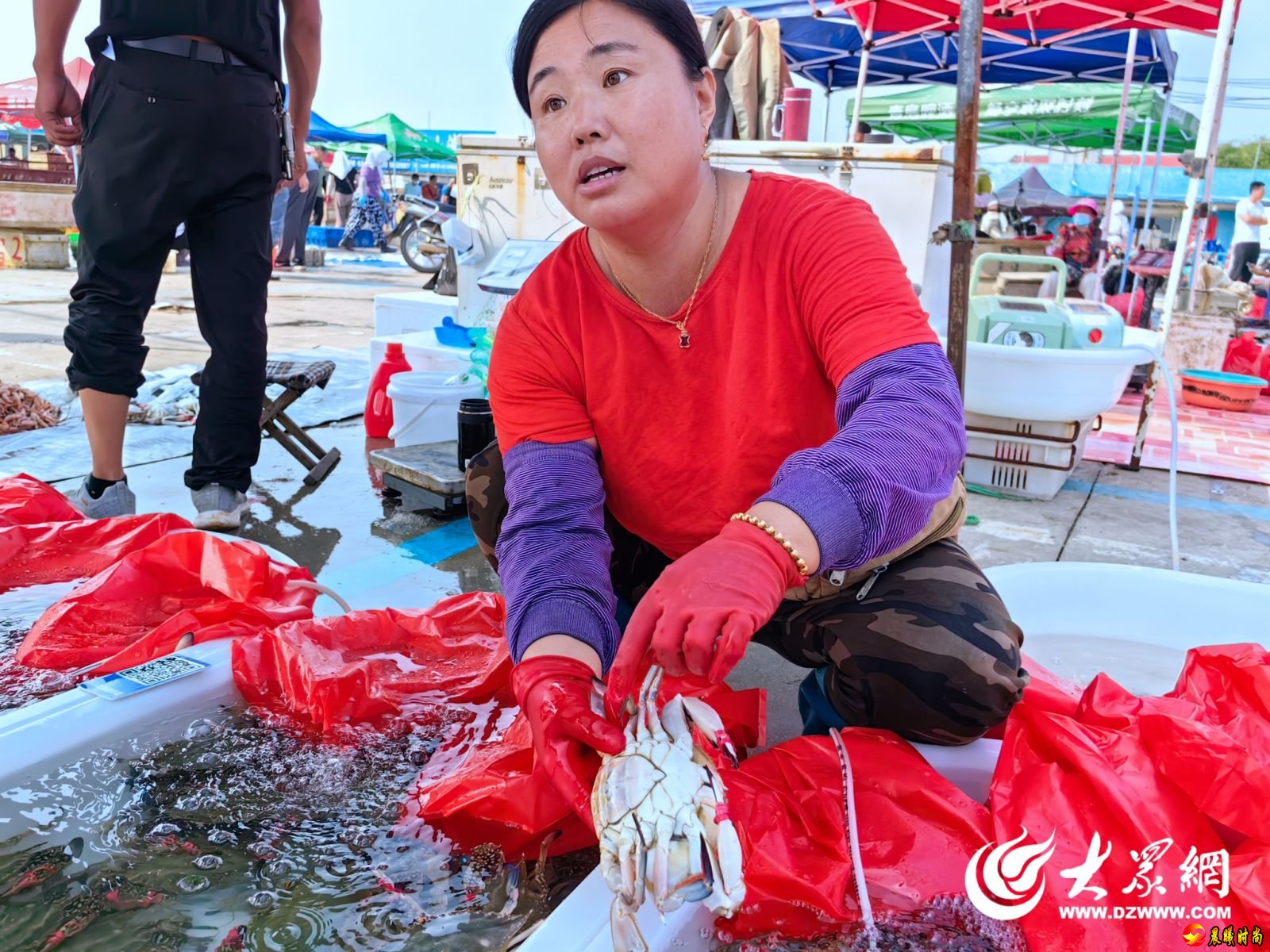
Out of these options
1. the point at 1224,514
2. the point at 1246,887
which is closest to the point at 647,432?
the point at 1246,887

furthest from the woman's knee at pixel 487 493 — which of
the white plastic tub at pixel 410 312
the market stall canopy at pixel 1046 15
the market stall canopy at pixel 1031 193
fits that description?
the market stall canopy at pixel 1031 193

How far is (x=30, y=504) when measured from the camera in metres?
2.24

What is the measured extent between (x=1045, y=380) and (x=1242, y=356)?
4759 mm

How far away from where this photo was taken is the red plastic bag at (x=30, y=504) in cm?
221

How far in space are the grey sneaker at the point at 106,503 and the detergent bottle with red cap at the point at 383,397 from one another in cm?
127

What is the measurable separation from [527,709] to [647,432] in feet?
1.59

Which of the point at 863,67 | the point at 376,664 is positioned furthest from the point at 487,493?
the point at 863,67

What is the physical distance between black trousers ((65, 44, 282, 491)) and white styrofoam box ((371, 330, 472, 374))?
3.39 ft

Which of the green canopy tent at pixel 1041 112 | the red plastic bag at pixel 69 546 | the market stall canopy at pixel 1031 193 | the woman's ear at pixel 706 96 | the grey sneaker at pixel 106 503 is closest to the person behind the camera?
the woman's ear at pixel 706 96

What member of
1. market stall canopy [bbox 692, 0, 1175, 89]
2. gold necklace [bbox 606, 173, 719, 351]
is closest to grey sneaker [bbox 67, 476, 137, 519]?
gold necklace [bbox 606, 173, 719, 351]

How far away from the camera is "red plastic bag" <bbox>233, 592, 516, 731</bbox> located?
4.88 feet

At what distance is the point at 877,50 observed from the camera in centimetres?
959

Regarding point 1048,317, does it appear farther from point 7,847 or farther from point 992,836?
point 7,847

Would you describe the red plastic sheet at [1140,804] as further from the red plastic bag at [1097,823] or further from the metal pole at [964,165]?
the metal pole at [964,165]
